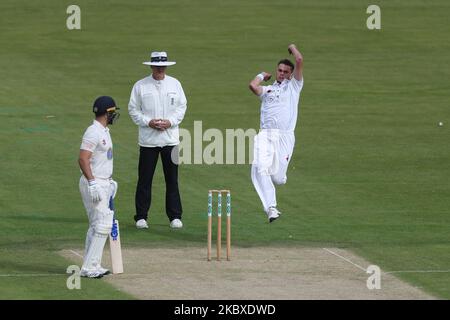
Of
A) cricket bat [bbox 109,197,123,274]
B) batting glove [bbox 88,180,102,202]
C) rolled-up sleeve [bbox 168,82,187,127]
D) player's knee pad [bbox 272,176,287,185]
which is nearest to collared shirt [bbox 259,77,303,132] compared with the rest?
player's knee pad [bbox 272,176,287,185]

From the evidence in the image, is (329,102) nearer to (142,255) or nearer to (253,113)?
(253,113)

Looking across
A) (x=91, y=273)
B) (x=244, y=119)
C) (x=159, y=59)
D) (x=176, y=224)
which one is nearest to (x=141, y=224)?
(x=176, y=224)

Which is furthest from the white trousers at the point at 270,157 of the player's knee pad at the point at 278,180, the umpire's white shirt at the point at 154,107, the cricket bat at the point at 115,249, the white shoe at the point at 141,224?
the cricket bat at the point at 115,249

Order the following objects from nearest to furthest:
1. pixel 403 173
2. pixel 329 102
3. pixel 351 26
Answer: pixel 403 173 → pixel 329 102 → pixel 351 26

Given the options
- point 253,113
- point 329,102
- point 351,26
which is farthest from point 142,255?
point 351,26

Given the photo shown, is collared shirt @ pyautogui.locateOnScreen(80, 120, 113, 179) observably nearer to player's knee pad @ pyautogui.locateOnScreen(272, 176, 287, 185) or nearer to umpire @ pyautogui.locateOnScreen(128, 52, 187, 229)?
umpire @ pyautogui.locateOnScreen(128, 52, 187, 229)

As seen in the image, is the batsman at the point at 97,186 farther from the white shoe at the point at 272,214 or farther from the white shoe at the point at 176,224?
the white shoe at the point at 176,224

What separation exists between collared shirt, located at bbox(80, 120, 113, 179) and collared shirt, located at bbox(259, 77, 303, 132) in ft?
13.2

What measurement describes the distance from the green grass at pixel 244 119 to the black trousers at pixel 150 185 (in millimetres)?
322

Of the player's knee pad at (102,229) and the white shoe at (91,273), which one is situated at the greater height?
the player's knee pad at (102,229)

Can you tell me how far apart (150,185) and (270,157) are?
A: 6.06 feet

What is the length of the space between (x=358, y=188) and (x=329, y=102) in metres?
10.3

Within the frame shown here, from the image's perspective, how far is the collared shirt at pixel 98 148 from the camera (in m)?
15.0
